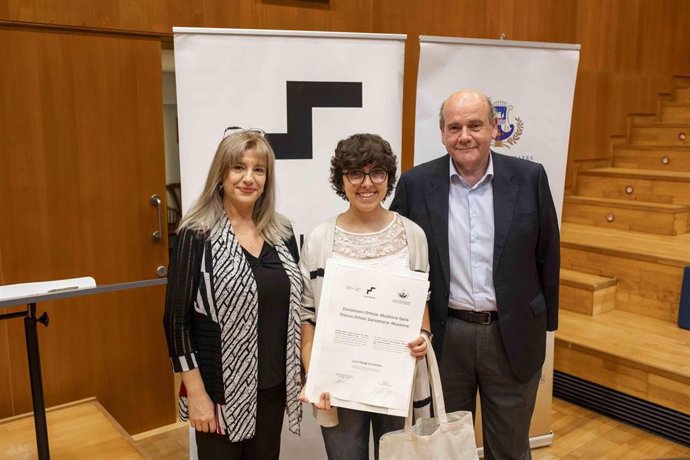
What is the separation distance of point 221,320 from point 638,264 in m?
3.05

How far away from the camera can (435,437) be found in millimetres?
1672

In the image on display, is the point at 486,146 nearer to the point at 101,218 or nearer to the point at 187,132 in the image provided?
the point at 187,132

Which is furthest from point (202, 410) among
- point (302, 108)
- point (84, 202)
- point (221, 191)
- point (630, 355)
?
point (630, 355)

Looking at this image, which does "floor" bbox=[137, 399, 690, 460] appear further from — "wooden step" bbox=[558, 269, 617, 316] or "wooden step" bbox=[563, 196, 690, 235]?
"wooden step" bbox=[563, 196, 690, 235]

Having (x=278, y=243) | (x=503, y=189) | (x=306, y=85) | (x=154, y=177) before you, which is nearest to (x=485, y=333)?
(x=503, y=189)

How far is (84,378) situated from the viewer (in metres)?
2.96

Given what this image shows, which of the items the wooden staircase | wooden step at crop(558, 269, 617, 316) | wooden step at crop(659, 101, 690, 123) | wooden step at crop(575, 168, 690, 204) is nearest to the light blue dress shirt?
the wooden staircase

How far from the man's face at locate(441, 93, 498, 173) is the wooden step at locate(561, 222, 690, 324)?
2320 millimetres

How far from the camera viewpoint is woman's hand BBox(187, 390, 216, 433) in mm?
1638

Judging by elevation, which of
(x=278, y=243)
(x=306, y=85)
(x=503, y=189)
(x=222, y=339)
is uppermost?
(x=306, y=85)

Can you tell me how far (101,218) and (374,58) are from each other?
4.59ft

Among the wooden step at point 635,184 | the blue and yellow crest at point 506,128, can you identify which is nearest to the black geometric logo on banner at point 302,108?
the blue and yellow crest at point 506,128

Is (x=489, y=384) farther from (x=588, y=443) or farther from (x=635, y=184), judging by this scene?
(x=635, y=184)

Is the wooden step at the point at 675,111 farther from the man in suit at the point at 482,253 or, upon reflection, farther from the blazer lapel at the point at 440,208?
the blazer lapel at the point at 440,208
